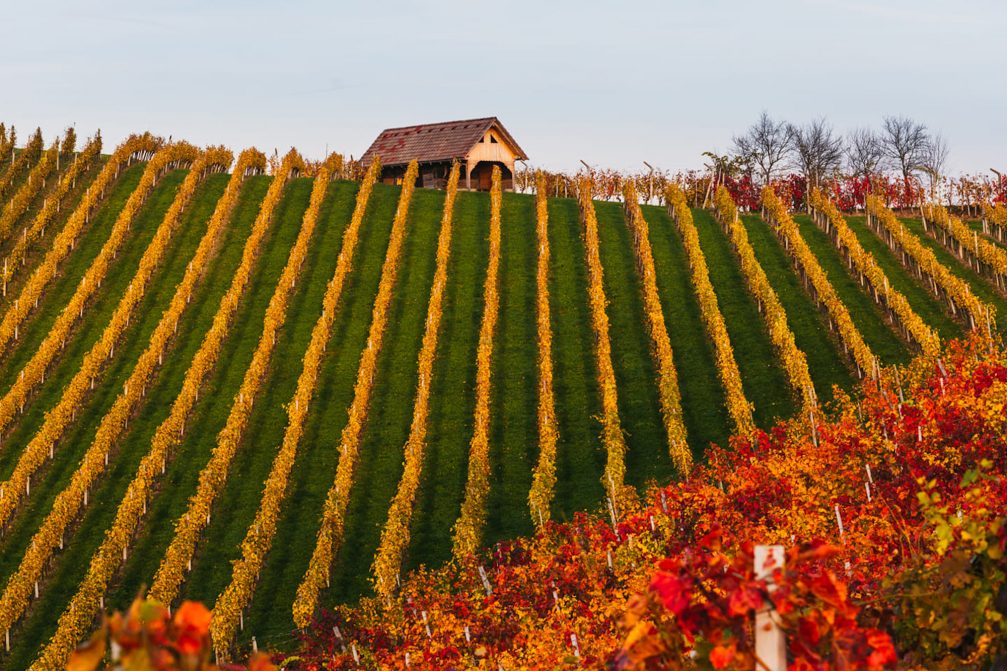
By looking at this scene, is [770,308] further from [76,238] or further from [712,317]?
[76,238]

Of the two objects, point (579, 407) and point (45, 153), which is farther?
point (45, 153)

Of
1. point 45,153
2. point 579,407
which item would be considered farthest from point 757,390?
point 45,153

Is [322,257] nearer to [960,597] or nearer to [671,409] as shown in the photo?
[671,409]

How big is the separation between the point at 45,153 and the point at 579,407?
45357 millimetres

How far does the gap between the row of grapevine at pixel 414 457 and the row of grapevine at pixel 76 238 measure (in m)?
17.0

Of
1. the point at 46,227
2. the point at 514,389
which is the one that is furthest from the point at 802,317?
the point at 46,227

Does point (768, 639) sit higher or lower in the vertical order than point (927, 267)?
lower

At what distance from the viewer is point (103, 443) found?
39.8 meters

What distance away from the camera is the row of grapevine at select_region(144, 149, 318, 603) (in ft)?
108

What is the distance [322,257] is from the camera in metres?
57.7

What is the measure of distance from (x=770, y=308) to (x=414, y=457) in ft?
63.5

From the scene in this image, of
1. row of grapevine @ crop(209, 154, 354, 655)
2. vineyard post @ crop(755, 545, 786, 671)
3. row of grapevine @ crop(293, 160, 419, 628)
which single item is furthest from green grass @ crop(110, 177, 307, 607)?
vineyard post @ crop(755, 545, 786, 671)

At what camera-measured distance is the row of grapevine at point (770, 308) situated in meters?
42.3

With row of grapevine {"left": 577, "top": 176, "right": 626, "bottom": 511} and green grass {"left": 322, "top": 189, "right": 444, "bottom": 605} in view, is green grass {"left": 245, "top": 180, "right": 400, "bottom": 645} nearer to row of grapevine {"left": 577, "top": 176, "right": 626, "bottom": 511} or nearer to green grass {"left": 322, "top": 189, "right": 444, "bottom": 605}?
green grass {"left": 322, "top": 189, "right": 444, "bottom": 605}
